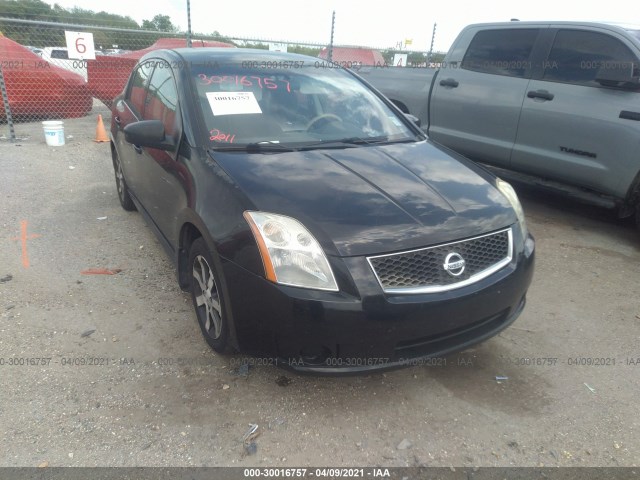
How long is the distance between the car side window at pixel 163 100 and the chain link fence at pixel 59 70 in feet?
18.7

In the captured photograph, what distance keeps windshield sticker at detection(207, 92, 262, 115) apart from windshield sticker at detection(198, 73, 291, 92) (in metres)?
0.12

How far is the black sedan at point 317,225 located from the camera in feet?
6.98

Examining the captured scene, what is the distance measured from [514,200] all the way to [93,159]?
21.3 ft

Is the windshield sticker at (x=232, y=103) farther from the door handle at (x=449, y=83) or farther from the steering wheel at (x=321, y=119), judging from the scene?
the door handle at (x=449, y=83)

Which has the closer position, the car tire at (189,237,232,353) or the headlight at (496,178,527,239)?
the car tire at (189,237,232,353)

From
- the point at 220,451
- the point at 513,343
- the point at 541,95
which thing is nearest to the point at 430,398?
the point at 513,343

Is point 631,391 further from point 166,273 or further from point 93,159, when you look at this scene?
point 93,159

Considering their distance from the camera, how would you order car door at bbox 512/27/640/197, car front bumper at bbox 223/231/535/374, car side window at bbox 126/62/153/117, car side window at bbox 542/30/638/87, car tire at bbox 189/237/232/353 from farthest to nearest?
car side window at bbox 542/30/638/87 → car door at bbox 512/27/640/197 → car side window at bbox 126/62/153/117 → car tire at bbox 189/237/232/353 → car front bumper at bbox 223/231/535/374

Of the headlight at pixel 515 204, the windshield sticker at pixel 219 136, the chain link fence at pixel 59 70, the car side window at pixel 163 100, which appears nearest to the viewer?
the headlight at pixel 515 204

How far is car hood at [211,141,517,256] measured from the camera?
2.21 meters

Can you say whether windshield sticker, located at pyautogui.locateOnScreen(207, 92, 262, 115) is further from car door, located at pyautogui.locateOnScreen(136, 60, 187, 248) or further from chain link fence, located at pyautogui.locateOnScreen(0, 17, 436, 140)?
chain link fence, located at pyautogui.locateOnScreen(0, 17, 436, 140)

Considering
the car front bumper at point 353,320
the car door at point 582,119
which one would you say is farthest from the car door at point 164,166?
the car door at point 582,119

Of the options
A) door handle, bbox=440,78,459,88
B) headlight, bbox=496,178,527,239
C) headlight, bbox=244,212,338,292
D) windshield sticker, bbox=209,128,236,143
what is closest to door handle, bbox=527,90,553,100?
door handle, bbox=440,78,459,88

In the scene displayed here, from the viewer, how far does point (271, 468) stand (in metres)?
2.11
